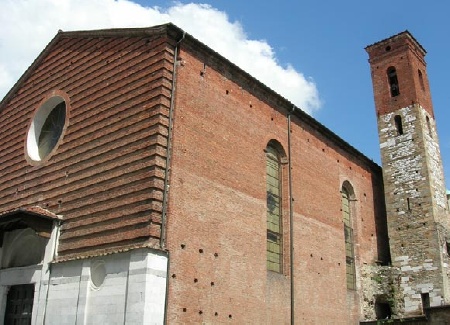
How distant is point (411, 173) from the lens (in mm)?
20672

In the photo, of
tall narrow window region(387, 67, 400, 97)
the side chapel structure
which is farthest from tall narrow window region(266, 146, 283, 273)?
tall narrow window region(387, 67, 400, 97)

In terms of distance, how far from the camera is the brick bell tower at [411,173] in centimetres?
1877

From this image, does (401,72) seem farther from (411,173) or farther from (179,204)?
(179,204)

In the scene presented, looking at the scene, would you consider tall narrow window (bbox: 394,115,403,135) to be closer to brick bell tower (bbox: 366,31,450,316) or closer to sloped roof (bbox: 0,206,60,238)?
brick bell tower (bbox: 366,31,450,316)

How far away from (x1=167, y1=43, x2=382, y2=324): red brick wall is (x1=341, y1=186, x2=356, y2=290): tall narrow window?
870 millimetres

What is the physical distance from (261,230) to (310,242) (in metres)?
2.87

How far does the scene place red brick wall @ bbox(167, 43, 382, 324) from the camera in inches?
472

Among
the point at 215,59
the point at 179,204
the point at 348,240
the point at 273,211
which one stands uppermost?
the point at 215,59

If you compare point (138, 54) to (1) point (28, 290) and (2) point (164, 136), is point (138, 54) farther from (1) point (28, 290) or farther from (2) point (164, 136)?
(1) point (28, 290)

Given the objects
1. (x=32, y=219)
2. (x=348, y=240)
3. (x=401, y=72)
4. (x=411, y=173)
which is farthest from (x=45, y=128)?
(x=401, y=72)

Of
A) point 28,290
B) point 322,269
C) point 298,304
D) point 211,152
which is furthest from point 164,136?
point 322,269

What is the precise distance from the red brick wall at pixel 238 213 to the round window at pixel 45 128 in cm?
504

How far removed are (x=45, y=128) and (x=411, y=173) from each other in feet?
47.0

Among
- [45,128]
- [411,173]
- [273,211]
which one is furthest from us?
[411,173]
